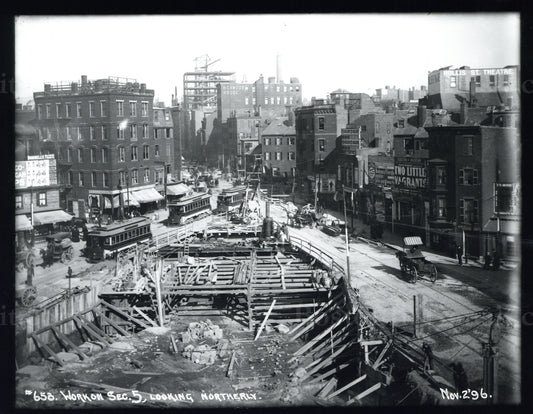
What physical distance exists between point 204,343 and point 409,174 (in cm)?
2375

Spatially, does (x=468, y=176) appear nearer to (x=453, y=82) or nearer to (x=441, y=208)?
(x=441, y=208)

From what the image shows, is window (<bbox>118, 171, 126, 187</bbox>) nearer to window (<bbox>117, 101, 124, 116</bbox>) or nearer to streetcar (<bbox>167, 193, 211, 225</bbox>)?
streetcar (<bbox>167, 193, 211, 225</bbox>)

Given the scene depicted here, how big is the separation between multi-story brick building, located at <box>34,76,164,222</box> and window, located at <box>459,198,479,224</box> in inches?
1038

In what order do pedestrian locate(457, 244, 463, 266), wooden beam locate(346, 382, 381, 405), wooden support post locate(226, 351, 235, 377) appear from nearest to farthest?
wooden beam locate(346, 382, 381, 405) < wooden support post locate(226, 351, 235, 377) < pedestrian locate(457, 244, 463, 266)

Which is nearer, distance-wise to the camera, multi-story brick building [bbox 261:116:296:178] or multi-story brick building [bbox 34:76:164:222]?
multi-story brick building [bbox 34:76:164:222]

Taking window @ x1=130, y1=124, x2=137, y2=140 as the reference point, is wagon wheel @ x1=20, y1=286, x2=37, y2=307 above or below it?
below

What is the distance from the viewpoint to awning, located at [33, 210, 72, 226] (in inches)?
1368

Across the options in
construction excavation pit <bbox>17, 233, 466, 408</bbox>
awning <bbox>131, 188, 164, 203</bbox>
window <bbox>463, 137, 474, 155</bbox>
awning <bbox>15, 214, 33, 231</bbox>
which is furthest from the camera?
awning <bbox>131, 188, 164, 203</bbox>

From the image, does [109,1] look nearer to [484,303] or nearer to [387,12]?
[387,12]

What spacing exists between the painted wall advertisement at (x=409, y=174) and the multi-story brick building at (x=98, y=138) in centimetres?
2288

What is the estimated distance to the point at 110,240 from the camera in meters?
33.5

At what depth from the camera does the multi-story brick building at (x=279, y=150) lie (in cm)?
7931

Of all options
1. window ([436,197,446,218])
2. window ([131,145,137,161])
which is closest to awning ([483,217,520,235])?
window ([436,197,446,218])

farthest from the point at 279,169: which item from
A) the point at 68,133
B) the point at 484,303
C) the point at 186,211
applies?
the point at 484,303
